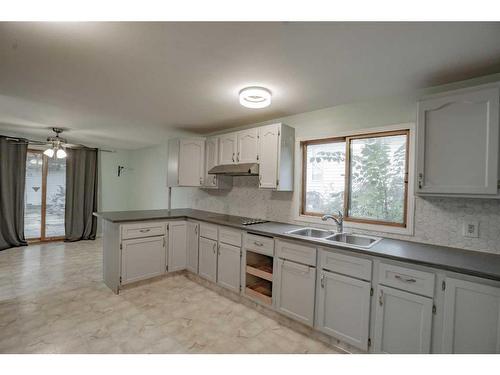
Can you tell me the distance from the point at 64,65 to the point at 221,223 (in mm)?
2056

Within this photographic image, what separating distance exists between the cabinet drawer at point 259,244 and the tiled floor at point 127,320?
665 mm

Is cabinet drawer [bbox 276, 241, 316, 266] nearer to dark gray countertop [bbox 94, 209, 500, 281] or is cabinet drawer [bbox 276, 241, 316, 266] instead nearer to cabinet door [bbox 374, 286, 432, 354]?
dark gray countertop [bbox 94, 209, 500, 281]

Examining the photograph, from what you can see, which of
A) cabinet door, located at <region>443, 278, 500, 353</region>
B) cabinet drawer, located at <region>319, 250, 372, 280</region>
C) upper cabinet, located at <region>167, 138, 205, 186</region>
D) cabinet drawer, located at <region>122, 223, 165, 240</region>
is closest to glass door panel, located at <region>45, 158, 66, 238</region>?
upper cabinet, located at <region>167, 138, 205, 186</region>

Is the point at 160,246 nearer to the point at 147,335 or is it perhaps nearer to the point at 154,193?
the point at 147,335

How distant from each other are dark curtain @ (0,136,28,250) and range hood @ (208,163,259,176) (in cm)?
395

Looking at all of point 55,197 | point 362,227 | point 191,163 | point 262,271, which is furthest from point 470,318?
point 55,197

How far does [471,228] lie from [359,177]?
98 cm

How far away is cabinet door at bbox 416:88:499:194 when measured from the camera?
63.4 inches

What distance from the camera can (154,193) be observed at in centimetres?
558

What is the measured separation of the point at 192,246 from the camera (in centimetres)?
345

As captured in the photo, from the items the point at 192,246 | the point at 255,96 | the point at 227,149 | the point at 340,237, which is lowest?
the point at 192,246

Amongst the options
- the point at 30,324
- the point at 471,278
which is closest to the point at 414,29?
the point at 471,278

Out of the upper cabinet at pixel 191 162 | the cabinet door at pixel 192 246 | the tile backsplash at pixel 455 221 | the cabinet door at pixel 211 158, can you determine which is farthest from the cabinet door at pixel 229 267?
the tile backsplash at pixel 455 221

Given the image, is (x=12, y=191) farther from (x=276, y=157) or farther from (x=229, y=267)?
(x=276, y=157)
